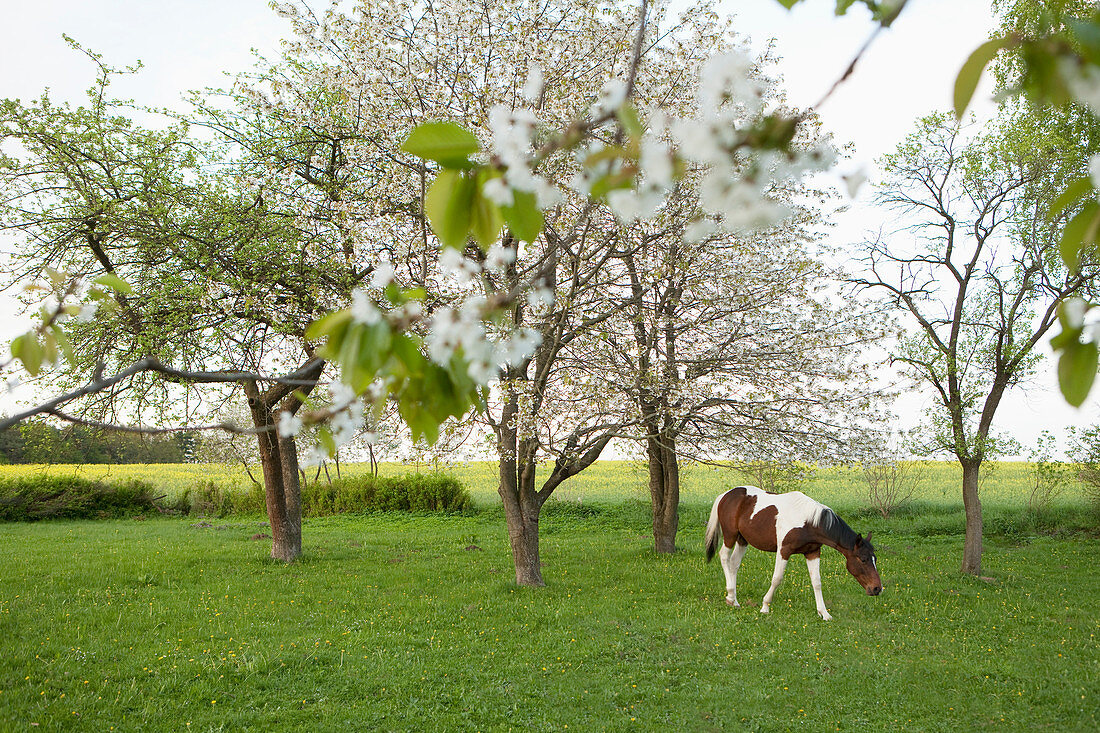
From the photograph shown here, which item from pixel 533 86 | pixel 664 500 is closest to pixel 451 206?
pixel 533 86

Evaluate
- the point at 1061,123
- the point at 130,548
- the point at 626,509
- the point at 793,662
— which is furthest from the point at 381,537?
the point at 1061,123

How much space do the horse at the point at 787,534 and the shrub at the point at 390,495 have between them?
44.7 feet

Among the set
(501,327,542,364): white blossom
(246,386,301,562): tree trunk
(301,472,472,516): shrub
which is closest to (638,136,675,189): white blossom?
(501,327,542,364): white blossom

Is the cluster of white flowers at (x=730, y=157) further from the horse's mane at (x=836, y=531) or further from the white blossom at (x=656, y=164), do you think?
the horse's mane at (x=836, y=531)

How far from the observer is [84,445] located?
18.2 metres

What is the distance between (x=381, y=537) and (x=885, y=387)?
11502mm

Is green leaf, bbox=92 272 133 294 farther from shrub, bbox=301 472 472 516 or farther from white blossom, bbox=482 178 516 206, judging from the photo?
shrub, bbox=301 472 472 516

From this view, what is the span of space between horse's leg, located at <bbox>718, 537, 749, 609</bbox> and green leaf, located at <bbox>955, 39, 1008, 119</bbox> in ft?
29.1

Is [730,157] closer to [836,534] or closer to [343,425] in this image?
[343,425]

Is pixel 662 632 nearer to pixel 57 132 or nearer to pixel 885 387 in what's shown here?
pixel 885 387

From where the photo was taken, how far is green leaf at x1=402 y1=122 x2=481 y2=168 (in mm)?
712

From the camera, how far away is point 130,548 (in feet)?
46.8

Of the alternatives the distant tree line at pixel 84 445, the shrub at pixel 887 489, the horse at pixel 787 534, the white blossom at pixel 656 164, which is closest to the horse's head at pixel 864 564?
the horse at pixel 787 534

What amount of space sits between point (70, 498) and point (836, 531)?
2131cm
